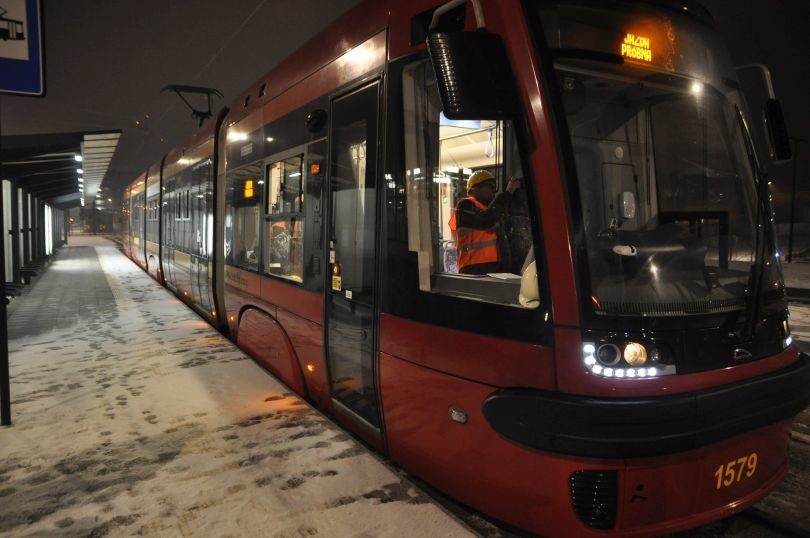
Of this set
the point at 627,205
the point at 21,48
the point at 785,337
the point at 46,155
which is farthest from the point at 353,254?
the point at 46,155

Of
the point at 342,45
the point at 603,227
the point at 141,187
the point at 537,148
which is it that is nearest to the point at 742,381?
the point at 603,227

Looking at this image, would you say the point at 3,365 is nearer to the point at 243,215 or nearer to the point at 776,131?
the point at 243,215

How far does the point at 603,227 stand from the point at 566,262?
319mm

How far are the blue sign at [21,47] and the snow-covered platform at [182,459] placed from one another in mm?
2560

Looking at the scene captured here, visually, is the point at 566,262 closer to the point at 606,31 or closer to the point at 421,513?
the point at 606,31

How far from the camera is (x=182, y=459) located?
354 centimetres

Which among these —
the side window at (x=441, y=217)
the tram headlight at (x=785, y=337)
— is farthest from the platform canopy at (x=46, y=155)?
the tram headlight at (x=785, y=337)

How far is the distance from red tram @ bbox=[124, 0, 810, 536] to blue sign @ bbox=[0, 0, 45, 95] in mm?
2084

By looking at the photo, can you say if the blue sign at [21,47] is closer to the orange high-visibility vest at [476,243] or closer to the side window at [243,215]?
the side window at [243,215]

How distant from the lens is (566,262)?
7.65ft

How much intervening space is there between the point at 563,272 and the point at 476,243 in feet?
2.69

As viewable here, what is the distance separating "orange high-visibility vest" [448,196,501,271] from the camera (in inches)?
121

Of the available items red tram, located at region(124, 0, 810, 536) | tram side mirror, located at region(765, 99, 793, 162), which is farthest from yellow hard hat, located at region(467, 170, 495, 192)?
tram side mirror, located at region(765, 99, 793, 162)

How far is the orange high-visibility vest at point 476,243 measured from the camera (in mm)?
3064
